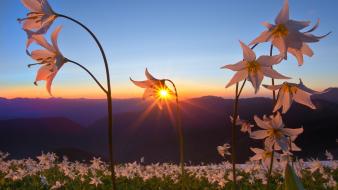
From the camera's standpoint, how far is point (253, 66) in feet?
8.96

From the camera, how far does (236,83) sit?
2.79m

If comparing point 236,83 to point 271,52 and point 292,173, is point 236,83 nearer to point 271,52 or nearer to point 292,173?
point 271,52

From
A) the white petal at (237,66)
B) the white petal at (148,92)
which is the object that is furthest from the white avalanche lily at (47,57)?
the white petal at (237,66)

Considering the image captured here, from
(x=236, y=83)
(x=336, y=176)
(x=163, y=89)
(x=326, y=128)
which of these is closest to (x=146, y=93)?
(x=163, y=89)

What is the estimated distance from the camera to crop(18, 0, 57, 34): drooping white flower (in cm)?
→ 256

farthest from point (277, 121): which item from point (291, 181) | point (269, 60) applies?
point (291, 181)

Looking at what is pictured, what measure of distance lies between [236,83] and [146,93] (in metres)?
0.69

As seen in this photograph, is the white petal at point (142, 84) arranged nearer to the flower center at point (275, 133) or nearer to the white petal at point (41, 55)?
the white petal at point (41, 55)

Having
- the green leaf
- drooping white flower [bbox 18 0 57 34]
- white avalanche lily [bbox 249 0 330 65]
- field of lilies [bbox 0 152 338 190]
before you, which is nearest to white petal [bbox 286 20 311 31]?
white avalanche lily [bbox 249 0 330 65]

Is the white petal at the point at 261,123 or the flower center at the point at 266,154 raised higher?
the white petal at the point at 261,123

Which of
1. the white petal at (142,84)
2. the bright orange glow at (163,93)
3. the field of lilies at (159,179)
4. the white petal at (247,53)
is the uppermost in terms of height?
the white petal at (247,53)

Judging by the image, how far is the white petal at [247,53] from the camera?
2.63 meters

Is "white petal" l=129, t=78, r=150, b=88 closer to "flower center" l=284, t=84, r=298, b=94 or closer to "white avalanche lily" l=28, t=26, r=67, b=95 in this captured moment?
→ "white avalanche lily" l=28, t=26, r=67, b=95

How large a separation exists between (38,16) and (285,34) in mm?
1524
